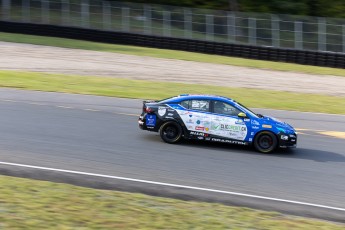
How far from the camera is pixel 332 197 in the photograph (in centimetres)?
1146

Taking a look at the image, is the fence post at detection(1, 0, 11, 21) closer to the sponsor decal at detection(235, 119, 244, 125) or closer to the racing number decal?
the racing number decal

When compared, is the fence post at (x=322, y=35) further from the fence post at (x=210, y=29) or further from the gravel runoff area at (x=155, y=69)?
the fence post at (x=210, y=29)

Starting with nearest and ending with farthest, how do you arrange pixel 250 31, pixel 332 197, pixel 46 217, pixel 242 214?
pixel 46 217 → pixel 242 214 → pixel 332 197 → pixel 250 31

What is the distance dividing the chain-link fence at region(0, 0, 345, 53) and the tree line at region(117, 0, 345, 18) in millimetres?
11385

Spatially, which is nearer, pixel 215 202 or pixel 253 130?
pixel 215 202

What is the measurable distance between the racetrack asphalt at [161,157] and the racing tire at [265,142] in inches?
9.2

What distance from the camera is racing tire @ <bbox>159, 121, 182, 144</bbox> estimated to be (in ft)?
48.3

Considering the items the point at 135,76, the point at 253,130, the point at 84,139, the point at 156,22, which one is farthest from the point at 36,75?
the point at 156,22

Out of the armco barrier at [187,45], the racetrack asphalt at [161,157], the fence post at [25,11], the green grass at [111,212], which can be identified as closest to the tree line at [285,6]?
the fence post at [25,11]

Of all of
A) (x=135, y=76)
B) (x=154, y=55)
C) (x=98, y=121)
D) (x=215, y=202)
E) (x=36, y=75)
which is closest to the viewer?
(x=215, y=202)

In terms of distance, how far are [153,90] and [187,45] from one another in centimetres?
1406

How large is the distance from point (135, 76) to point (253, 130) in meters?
13.6

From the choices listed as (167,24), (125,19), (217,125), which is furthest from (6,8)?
(217,125)

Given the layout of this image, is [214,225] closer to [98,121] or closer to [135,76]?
[98,121]
